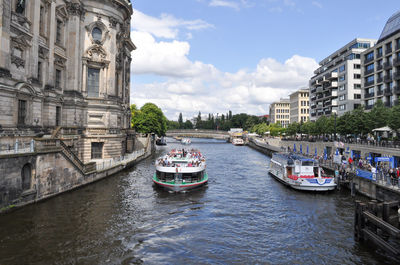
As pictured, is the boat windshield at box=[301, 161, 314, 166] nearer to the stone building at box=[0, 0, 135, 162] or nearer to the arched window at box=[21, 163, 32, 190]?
the stone building at box=[0, 0, 135, 162]

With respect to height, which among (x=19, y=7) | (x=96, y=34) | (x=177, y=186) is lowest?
(x=177, y=186)

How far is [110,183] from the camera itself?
34.7 meters

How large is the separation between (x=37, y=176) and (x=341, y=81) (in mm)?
83674

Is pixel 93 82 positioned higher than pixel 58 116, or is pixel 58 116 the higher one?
pixel 93 82

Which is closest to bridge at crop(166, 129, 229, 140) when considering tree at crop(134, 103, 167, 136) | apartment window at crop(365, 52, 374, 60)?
tree at crop(134, 103, 167, 136)

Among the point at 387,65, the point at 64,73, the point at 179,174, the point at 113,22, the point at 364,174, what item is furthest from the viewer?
the point at 387,65

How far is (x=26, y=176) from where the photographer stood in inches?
928

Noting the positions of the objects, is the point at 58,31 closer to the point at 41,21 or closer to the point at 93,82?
the point at 41,21

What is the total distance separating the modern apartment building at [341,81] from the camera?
80875 millimetres

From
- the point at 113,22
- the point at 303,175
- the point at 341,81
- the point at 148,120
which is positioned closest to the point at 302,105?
the point at 341,81

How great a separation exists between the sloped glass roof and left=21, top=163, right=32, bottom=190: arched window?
67360 mm

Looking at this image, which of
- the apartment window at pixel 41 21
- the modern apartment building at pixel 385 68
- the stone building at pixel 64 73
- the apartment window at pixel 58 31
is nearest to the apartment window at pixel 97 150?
the stone building at pixel 64 73

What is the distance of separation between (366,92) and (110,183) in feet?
208

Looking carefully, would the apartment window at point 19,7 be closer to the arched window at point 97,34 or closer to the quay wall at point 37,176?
the quay wall at point 37,176
